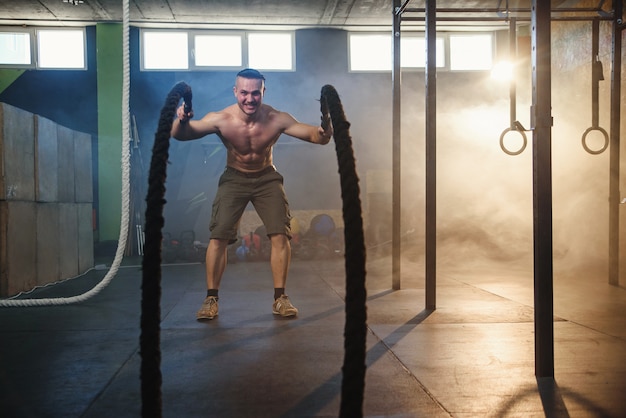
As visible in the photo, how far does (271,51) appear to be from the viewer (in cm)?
925

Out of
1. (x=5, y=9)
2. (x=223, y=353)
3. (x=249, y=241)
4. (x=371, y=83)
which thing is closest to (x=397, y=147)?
(x=223, y=353)

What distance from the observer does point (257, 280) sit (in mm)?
5312

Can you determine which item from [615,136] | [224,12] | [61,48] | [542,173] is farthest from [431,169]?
[61,48]

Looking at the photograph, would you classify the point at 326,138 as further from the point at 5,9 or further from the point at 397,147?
the point at 5,9

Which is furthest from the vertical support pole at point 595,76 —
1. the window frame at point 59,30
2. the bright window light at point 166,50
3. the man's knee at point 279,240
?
the window frame at point 59,30

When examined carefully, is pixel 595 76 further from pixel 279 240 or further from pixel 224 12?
pixel 224 12

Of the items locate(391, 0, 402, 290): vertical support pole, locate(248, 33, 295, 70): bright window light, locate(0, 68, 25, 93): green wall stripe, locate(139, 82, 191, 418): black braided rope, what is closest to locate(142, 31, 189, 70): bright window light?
locate(248, 33, 295, 70): bright window light

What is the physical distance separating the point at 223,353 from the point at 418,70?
25.6 feet

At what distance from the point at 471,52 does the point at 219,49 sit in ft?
13.8

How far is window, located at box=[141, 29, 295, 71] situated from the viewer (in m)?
9.07

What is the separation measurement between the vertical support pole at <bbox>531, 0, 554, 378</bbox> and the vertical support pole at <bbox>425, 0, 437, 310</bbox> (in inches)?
51.6

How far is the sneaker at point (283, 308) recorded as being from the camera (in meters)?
3.36

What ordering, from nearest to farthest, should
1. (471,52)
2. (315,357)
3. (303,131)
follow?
1. (315,357)
2. (303,131)
3. (471,52)

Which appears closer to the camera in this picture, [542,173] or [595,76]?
[542,173]
